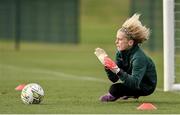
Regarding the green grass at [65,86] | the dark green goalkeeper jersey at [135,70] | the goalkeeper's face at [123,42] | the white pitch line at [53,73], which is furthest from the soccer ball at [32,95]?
the white pitch line at [53,73]

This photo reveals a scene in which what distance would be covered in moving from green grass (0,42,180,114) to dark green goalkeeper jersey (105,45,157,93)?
0.95ft

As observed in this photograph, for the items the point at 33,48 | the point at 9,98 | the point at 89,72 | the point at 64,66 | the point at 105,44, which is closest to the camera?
the point at 9,98

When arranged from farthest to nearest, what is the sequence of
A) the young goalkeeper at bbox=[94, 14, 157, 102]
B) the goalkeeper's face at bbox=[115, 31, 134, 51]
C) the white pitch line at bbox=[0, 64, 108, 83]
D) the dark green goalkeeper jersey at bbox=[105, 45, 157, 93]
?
1. the white pitch line at bbox=[0, 64, 108, 83]
2. the goalkeeper's face at bbox=[115, 31, 134, 51]
3. the young goalkeeper at bbox=[94, 14, 157, 102]
4. the dark green goalkeeper jersey at bbox=[105, 45, 157, 93]

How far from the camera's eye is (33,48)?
106 ft

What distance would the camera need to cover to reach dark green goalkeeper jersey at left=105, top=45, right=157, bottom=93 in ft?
33.4

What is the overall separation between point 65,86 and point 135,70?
3.77 metres

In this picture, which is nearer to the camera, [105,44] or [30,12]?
[30,12]

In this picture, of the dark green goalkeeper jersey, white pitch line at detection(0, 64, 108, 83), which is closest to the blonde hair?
the dark green goalkeeper jersey

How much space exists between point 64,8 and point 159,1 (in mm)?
5214

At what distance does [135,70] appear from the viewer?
1027 cm

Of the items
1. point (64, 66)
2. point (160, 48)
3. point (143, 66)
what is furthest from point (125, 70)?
point (160, 48)

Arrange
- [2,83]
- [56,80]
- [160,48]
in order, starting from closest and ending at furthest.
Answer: [2,83] < [56,80] < [160,48]

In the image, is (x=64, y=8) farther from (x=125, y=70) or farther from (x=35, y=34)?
(x=125, y=70)

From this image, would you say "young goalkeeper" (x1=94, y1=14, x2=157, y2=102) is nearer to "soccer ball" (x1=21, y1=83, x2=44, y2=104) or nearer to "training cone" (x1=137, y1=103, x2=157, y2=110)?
"training cone" (x1=137, y1=103, x2=157, y2=110)
